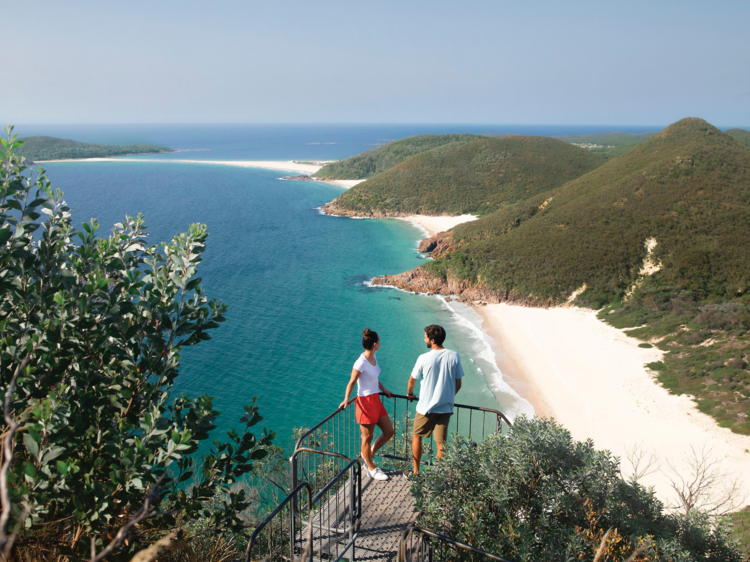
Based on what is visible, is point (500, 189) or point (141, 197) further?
point (141, 197)

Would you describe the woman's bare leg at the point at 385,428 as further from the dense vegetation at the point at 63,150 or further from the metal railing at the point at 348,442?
the dense vegetation at the point at 63,150

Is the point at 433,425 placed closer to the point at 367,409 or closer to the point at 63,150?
the point at 367,409

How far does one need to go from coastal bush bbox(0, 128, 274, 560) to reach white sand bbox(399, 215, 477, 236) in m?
58.0

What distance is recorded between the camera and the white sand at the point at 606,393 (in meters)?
17.7

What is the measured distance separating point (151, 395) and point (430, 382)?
10.2 feet

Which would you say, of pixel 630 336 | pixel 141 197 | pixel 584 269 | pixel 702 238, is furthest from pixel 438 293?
pixel 141 197

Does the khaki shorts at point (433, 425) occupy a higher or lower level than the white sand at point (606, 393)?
higher

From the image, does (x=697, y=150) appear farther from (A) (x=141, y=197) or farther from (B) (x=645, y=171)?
(A) (x=141, y=197)

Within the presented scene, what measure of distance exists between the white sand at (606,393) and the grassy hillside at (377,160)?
8584cm

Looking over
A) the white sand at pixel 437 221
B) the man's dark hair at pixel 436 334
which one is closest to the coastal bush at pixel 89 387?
the man's dark hair at pixel 436 334

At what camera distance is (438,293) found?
1548 inches

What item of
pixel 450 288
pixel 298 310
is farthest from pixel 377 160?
pixel 298 310

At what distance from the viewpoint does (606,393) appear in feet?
74.1

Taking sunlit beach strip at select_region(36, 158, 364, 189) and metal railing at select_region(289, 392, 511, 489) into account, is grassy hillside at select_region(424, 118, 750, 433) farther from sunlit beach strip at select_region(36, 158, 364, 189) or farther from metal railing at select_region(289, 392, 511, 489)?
sunlit beach strip at select_region(36, 158, 364, 189)
